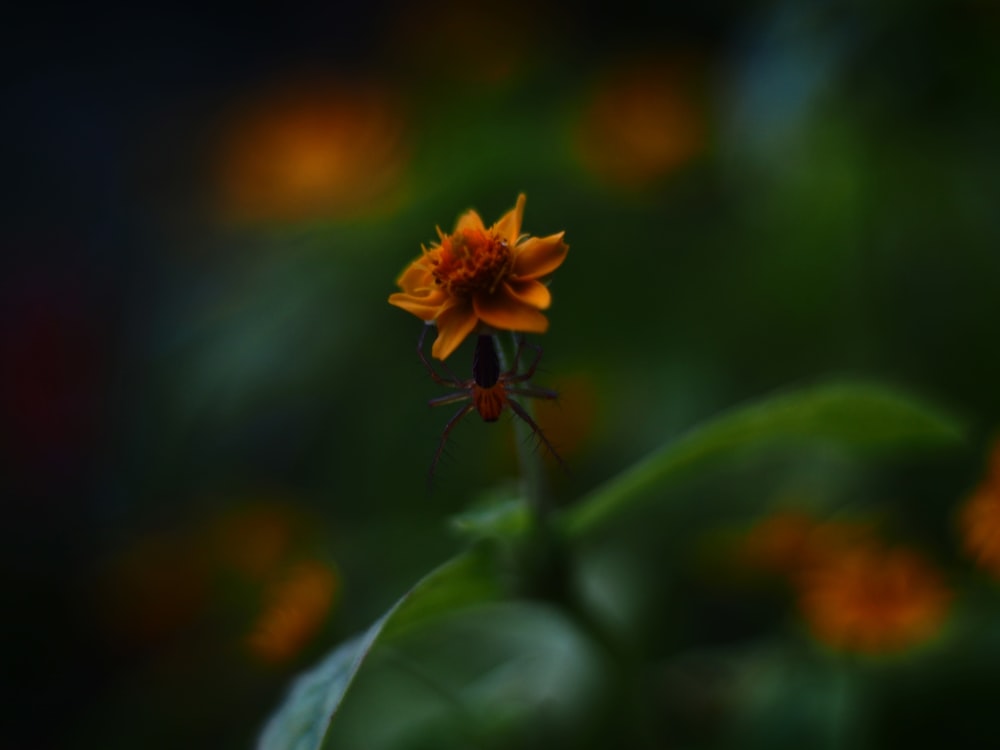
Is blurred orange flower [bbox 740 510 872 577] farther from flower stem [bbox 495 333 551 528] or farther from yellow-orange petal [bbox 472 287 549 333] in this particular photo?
yellow-orange petal [bbox 472 287 549 333]

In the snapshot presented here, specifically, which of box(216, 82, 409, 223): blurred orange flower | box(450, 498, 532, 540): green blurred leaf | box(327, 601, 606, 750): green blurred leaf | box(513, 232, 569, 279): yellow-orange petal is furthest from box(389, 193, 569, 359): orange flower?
box(216, 82, 409, 223): blurred orange flower

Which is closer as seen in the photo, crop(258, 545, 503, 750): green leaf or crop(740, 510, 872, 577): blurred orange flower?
crop(258, 545, 503, 750): green leaf

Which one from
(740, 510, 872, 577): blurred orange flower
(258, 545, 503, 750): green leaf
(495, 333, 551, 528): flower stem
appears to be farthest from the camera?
(740, 510, 872, 577): blurred orange flower

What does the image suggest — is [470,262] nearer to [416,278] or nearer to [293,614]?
[416,278]

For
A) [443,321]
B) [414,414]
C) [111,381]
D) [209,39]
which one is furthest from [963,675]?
[209,39]

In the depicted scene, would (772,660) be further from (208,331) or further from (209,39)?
(209,39)

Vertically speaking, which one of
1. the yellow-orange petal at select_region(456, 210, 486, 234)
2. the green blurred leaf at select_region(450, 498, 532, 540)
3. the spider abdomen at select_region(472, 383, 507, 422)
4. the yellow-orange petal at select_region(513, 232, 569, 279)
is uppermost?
the yellow-orange petal at select_region(456, 210, 486, 234)

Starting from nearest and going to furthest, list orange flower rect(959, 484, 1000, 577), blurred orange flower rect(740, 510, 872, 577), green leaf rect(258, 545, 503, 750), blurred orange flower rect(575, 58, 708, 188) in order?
1. green leaf rect(258, 545, 503, 750)
2. orange flower rect(959, 484, 1000, 577)
3. blurred orange flower rect(740, 510, 872, 577)
4. blurred orange flower rect(575, 58, 708, 188)

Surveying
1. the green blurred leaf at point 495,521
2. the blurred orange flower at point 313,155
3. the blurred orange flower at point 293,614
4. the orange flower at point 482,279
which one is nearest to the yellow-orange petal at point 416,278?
the orange flower at point 482,279

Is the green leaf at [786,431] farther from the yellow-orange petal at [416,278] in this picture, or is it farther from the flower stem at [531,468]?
the yellow-orange petal at [416,278]
